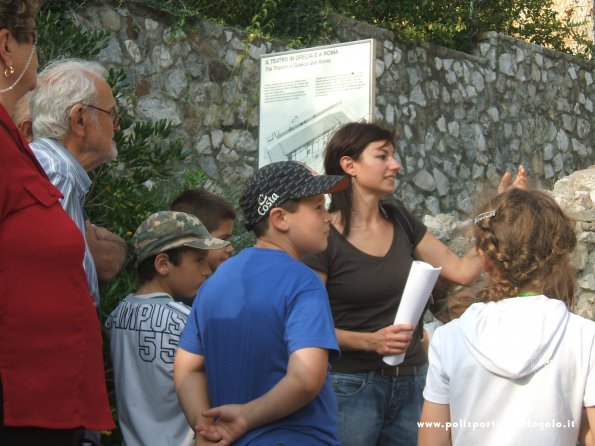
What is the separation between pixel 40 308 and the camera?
2258 millimetres

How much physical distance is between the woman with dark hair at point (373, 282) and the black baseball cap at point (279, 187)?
82 cm

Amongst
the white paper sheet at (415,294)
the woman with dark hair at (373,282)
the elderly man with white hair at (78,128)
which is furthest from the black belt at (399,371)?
the elderly man with white hair at (78,128)

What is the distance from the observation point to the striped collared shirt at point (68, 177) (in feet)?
9.57

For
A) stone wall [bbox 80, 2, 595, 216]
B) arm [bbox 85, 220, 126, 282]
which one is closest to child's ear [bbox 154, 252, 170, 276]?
arm [bbox 85, 220, 126, 282]

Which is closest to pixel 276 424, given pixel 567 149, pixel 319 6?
pixel 319 6

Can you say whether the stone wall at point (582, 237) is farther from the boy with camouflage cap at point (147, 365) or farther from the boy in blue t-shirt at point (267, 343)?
the boy in blue t-shirt at point (267, 343)

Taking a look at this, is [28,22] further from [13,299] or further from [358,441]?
[358,441]

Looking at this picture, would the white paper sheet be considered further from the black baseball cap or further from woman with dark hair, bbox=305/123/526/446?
the black baseball cap

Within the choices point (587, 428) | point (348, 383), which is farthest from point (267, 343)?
point (348, 383)

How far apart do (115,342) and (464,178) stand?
28.8 feet

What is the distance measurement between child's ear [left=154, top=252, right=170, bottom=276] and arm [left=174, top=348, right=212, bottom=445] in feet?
2.44

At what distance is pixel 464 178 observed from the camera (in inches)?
453

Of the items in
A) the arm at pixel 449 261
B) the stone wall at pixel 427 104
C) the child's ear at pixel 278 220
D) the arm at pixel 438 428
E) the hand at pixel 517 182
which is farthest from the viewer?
the stone wall at pixel 427 104

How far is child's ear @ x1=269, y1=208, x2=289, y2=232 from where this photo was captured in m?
2.74
